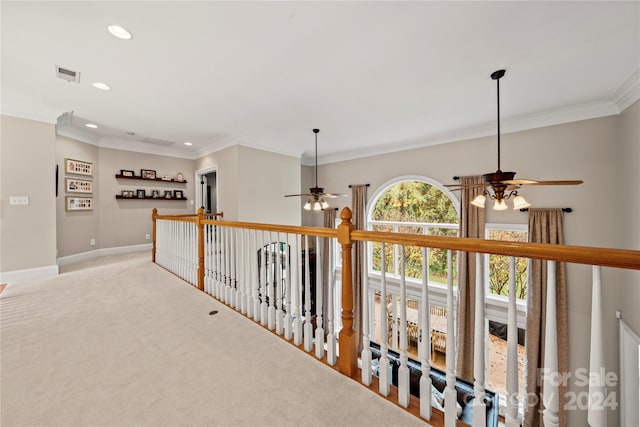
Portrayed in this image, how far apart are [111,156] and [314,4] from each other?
567cm

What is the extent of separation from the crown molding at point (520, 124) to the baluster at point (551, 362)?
4.00 m

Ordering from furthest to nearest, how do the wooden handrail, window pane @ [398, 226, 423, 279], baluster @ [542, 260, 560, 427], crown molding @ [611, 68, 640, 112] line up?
window pane @ [398, 226, 423, 279], crown molding @ [611, 68, 640, 112], baluster @ [542, 260, 560, 427], the wooden handrail

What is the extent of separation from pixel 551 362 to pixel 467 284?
371 centimetres

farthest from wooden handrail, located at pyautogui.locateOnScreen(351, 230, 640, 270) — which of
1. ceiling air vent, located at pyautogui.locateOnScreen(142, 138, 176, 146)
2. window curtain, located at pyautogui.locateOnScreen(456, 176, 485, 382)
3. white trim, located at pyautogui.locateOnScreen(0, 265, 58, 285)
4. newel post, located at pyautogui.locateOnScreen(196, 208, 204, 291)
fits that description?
ceiling air vent, located at pyautogui.locateOnScreen(142, 138, 176, 146)

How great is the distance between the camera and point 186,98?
337cm

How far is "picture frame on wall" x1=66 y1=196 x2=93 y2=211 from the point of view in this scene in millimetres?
4651

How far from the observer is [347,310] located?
5.24 ft

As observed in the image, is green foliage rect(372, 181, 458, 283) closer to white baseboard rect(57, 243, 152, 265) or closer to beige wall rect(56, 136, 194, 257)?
beige wall rect(56, 136, 194, 257)

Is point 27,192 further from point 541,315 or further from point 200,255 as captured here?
point 541,315

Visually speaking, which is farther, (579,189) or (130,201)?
(130,201)

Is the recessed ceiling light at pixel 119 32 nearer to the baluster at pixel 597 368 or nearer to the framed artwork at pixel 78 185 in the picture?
the baluster at pixel 597 368

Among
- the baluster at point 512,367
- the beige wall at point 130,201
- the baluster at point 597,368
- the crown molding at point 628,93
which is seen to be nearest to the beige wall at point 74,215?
the beige wall at point 130,201

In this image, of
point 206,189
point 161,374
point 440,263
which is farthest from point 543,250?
point 206,189

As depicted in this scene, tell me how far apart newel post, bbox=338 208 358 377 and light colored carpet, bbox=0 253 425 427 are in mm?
88
